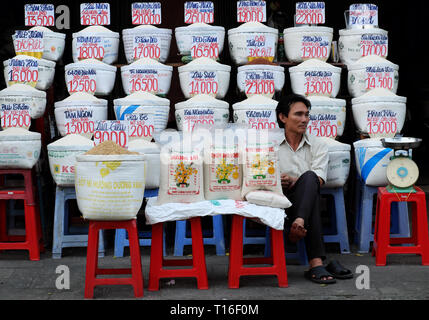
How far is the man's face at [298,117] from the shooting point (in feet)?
13.4

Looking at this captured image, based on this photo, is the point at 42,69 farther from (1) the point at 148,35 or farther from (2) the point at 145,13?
(2) the point at 145,13

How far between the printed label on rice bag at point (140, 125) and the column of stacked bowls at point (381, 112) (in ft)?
4.70

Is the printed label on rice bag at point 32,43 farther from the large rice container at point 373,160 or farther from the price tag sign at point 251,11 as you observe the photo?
the large rice container at point 373,160

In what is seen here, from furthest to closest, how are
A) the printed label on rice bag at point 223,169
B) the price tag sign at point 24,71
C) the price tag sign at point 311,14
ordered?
the price tag sign at point 311,14
the price tag sign at point 24,71
the printed label on rice bag at point 223,169

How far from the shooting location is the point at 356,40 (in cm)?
492

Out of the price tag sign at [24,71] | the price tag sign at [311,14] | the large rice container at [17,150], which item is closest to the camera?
the large rice container at [17,150]

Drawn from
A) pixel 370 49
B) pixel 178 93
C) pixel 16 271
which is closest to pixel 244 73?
pixel 370 49

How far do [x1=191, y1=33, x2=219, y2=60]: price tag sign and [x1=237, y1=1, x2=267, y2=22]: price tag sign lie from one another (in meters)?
0.31

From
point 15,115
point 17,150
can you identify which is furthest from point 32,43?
point 17,150

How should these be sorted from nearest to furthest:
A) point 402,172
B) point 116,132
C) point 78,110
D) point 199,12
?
point 116,132 → point 402,172 → point 78,110 → point 199,12

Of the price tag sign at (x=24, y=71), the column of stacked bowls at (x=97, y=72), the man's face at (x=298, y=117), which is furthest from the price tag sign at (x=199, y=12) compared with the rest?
the man's face at (x=298, y=117)

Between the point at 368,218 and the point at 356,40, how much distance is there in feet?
4.53

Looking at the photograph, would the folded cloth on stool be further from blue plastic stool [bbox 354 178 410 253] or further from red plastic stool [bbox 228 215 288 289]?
blue plastic stool [bbox 354 178 410 253]

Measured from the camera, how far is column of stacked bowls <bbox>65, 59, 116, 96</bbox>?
183 inches
